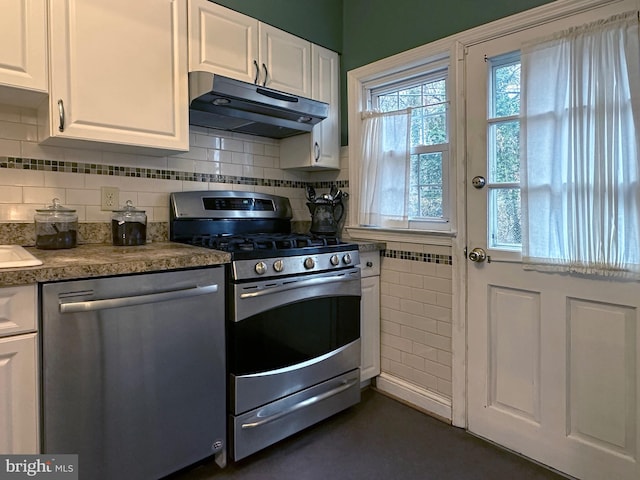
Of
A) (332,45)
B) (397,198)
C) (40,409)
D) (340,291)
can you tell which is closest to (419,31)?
(332,45)

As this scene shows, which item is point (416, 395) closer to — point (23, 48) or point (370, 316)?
point (370, 316)

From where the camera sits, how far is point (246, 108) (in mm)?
2006

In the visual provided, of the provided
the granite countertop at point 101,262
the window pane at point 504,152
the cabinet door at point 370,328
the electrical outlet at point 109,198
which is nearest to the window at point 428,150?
the window pane at point 504,152

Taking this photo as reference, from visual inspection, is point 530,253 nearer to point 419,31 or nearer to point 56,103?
point 419,31

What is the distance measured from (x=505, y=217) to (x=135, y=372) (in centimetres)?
172

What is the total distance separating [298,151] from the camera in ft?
8.52

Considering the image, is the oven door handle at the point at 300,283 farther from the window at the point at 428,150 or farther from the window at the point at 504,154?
the window at the point at 504,154

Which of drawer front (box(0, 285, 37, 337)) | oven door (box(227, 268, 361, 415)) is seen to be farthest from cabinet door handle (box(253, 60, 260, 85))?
drawer front (box(0, 285, 37, 337))

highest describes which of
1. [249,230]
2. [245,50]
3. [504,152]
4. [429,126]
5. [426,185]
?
[245,50]

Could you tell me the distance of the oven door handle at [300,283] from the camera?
5.72 ft

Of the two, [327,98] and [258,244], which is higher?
[327,98]

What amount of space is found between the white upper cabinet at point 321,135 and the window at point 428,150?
384mm

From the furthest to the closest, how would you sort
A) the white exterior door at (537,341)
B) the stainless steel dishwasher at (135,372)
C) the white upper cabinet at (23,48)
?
the white exterior door at (537,341)
the white upper cabinet at (23,48)
the stainless steel dishwasher at (135,372)

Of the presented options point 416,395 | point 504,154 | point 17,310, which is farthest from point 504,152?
point 17,310
